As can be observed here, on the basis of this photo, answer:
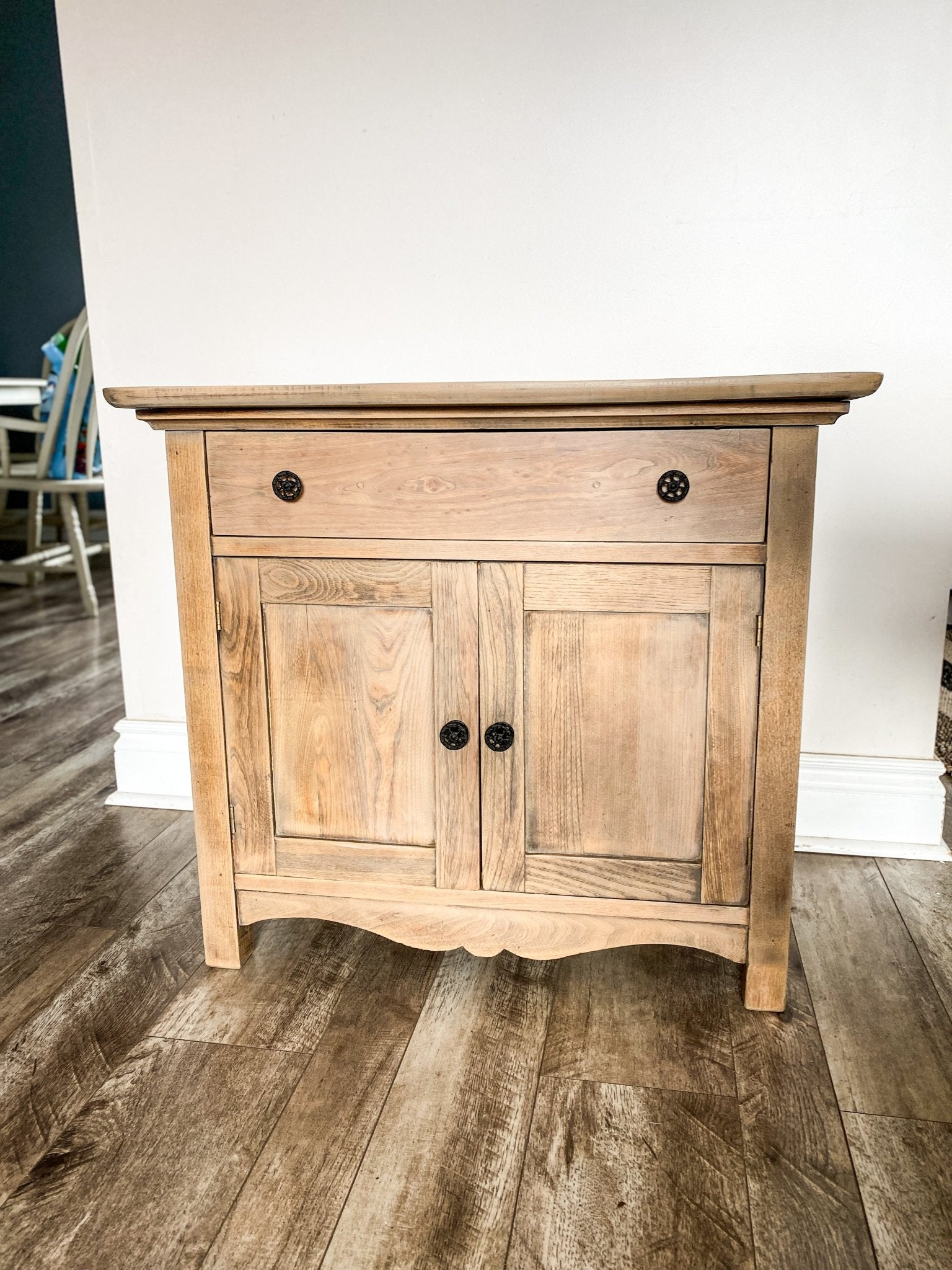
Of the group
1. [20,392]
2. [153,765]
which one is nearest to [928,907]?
[153,765]

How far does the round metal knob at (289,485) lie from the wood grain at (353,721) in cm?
13

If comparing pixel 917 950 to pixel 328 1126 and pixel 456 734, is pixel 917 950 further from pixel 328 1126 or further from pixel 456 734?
pixel 328 1126

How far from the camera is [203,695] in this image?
3.91 feet

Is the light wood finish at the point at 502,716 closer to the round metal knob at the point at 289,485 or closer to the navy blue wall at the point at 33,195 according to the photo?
the round metal knob at the point at 289,485

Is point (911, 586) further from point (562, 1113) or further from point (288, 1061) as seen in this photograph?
point (288, 1061)

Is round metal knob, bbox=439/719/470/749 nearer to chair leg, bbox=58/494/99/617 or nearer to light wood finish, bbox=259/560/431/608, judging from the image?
light wood finish, bbox=259/560/431/608

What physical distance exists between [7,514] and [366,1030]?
15.7 ft

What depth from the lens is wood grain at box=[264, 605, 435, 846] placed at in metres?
1.14

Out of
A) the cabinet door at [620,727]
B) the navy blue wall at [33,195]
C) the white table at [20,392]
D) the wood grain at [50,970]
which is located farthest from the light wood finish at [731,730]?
the navy blue wall at [33,195]

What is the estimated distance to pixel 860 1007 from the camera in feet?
3.80

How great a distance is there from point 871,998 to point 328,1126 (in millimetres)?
675

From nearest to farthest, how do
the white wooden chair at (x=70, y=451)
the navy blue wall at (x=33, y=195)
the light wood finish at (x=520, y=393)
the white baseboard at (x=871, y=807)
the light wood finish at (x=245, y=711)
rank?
the light wood finish at (x=520, y=393) → the light wood finish at (x=245, y=711) → the white baseboard at (x=871, y=807) → the white wooden chair at (x=70, y=451) → the navy blue wall at (x=33, y=195)

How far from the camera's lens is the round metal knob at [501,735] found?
3.67 feet

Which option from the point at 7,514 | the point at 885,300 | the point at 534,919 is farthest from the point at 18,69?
the point at 534,919
